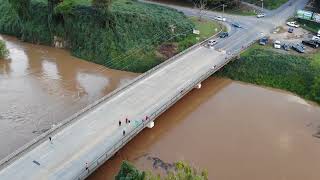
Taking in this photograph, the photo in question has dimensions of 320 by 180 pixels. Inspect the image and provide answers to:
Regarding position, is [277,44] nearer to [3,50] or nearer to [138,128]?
[138,128]

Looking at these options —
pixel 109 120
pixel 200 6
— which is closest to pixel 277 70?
pixel 200 6

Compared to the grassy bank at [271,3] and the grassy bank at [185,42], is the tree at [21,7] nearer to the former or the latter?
the grassy bank at [185,42]

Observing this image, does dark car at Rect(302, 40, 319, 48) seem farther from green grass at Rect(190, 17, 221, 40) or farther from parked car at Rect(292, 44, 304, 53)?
green grass at Rect(190, 17, 221, 40)

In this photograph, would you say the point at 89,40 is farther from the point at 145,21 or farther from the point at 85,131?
the point at 85,131

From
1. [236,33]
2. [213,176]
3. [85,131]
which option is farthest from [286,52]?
[85,131]

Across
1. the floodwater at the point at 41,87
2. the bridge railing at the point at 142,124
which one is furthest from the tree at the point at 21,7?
the bridge railing at the point at 142,124

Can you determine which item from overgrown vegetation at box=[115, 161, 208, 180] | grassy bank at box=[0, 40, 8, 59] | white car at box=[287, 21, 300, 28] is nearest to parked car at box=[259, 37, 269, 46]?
white car at box=[287, 21, 300, 28]
